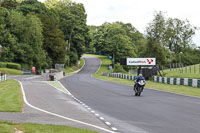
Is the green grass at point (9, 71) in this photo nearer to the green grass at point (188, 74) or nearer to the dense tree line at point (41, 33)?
the dense tree line at point (41, 33)

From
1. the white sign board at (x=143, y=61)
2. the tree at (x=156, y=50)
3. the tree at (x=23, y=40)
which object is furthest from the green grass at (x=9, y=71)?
the tree at (x=156, y=50)

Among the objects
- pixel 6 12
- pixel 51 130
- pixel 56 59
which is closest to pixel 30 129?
pixel 51 130

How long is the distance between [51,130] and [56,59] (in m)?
84.5

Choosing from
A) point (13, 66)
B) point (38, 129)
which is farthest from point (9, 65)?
point (38, 129)

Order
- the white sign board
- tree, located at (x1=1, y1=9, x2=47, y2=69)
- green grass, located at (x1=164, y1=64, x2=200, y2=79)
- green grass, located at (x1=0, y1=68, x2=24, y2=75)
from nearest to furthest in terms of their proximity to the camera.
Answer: green grass, located at (x1=164, y1=64, x2=200, y2=79)
the white sign board
green grass, located at (x1=0, y1=68, x2=24, y2=75)
tree, located at (x1=1, y1=9, x2=47, y2=69)

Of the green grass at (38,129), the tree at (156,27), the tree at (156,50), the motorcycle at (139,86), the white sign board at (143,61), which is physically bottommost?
the green grass at (38,129)

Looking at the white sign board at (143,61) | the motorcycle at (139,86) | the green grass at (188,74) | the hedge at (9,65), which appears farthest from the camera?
the hedge at (9,65)

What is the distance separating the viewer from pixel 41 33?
280 ft

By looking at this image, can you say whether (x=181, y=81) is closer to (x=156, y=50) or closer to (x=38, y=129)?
(x=38, y=129)

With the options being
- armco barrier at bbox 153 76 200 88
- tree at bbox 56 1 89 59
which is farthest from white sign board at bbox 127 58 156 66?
tree at bbox 56 1 89 59

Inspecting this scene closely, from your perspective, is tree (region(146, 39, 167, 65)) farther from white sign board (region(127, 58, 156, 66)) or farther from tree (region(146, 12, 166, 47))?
white sign board (region(127, 58, 156, 66))

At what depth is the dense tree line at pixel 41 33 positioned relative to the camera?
7439 centimetres

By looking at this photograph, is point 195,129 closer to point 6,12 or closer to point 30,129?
point 30,129

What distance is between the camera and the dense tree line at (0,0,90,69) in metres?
74.4
